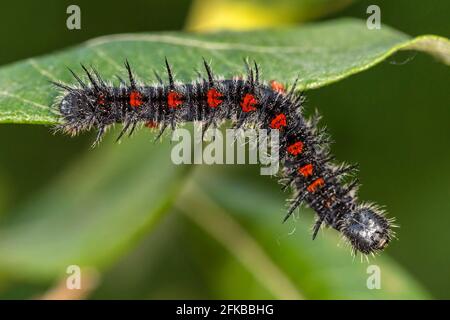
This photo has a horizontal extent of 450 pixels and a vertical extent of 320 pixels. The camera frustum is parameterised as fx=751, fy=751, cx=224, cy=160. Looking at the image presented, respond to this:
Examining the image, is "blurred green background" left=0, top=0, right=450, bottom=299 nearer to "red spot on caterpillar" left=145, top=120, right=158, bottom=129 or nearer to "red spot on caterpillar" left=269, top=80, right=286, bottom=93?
"red spot on caterpillar" left=145, top=120, right=158, bottom=129

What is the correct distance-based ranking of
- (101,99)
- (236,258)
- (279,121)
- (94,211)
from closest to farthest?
(101,99)
(279,121)
(94,211)
(236,258)

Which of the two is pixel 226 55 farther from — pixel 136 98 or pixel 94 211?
pixel 94 211

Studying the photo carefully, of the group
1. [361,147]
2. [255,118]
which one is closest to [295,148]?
[255,118]

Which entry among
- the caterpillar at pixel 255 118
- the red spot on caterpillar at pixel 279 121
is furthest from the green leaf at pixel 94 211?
the red spot on caterpillar at pixel 279 121

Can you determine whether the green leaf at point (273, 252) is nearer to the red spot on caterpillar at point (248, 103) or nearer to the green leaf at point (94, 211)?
the green leaf at point (94, 211)
